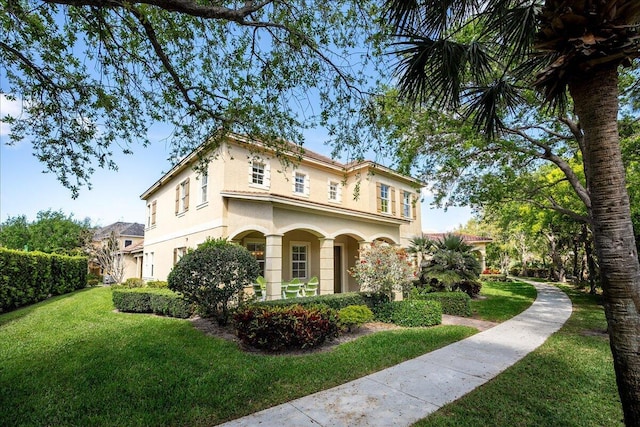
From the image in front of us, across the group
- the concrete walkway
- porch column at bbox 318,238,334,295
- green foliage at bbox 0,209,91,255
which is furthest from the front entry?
green foliage at bbox 0,209,91,255

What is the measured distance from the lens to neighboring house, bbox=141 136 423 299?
11602 millimetres

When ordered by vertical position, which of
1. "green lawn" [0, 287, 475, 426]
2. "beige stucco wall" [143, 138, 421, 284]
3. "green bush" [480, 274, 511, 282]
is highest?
"beige stucco wall" [143, 138, 421, 284]

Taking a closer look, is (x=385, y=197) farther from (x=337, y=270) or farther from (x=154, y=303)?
(x=154, y=303)

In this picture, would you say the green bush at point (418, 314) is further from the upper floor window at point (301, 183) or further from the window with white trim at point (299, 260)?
the upper floor window at point (301, 183)

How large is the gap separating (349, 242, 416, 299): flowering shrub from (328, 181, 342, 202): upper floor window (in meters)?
6.84

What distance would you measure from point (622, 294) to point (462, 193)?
11.7m

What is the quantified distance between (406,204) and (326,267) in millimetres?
9988

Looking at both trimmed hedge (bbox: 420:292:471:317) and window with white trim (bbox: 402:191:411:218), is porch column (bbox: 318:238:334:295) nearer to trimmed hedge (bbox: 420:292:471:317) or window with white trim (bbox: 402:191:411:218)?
trimmed hedge (bbox: 420:292:471:317)

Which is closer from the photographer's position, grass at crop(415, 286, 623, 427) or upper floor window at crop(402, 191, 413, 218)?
grass at crop(415, 286, 623, 427)

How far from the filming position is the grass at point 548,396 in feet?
13.4

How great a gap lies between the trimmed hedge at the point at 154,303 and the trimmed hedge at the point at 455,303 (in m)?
9.06

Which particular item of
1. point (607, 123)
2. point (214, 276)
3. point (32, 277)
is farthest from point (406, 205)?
point (32, 277)

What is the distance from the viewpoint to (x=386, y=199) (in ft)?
64.5

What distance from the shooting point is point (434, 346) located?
7.59m
